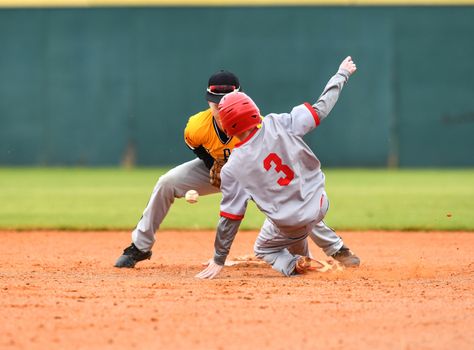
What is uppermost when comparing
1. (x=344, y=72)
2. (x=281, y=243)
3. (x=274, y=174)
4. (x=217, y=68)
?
(x=344, y=72)

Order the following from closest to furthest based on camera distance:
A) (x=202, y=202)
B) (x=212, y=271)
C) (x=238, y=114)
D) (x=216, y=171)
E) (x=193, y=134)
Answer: (x=238, y=114)
(x=212, y=271)
(x=193, y=134)
(x=216, y=171)
(x=202, y=202)

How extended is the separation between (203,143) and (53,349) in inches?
105

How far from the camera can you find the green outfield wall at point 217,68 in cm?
1858

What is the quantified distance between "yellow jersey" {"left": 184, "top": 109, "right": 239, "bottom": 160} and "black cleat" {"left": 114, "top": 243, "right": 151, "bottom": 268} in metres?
0.82

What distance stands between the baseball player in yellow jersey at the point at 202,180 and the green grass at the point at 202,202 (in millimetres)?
1070

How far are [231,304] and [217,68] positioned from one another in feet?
47.6

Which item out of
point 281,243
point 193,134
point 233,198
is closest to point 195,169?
point 193,134

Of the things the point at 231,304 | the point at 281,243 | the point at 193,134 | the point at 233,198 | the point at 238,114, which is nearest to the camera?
the point at 231,304

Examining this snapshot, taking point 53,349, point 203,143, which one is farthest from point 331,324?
point 203,143

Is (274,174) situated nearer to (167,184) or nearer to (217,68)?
(167,184)

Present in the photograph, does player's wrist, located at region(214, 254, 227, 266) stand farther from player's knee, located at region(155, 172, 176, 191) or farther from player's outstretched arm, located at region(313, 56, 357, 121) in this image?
player's outstretched arm, located at region(313, 56, 357, 121)

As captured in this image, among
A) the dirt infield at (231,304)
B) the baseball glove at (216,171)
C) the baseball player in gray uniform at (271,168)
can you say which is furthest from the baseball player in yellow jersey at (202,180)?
the baseball player in gray uniform at (271,168)

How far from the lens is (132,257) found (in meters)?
6.27

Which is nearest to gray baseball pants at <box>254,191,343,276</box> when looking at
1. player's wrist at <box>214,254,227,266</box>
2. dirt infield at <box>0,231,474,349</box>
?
dirt infield at <box>0,231,474,349</box>
